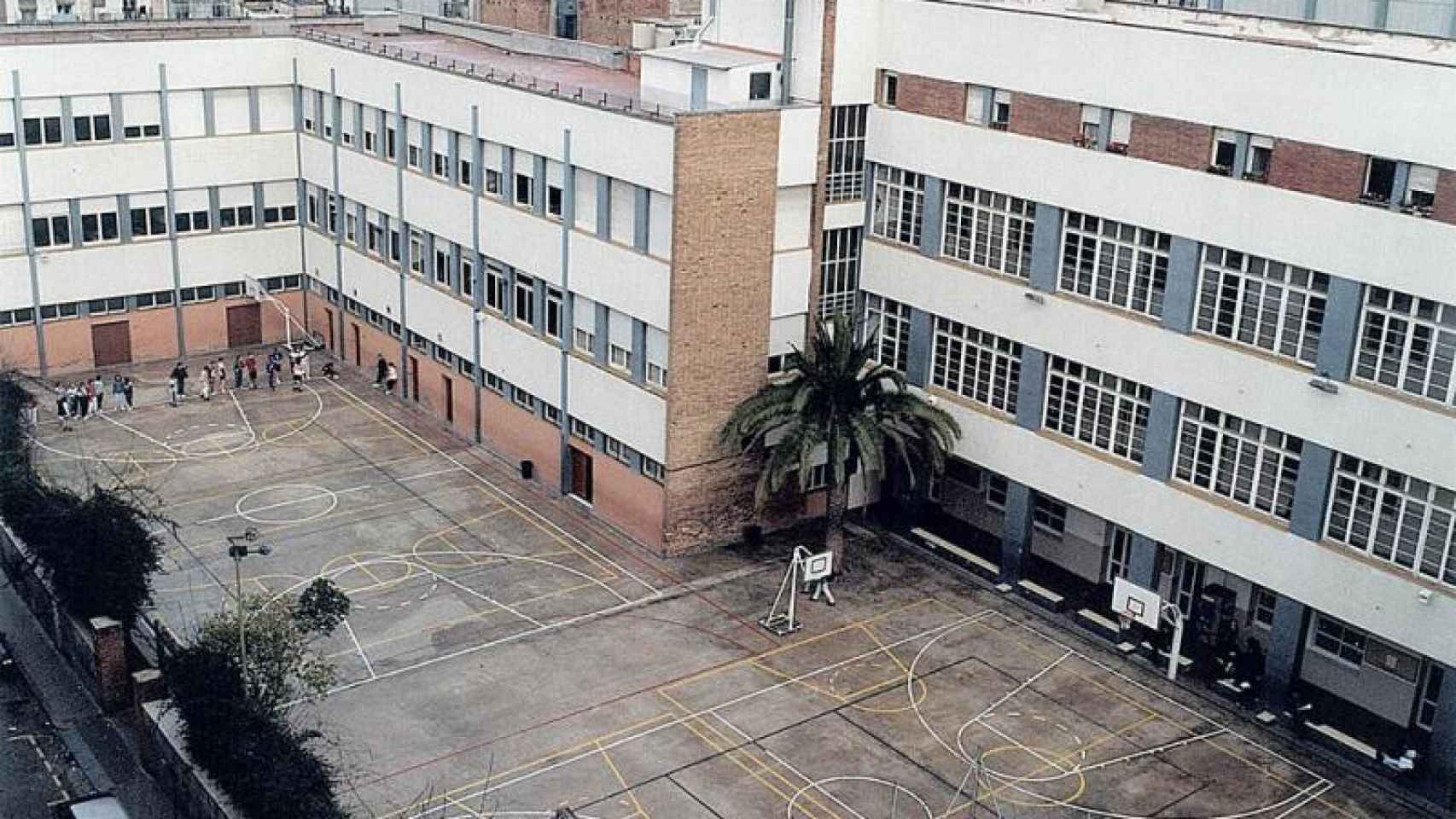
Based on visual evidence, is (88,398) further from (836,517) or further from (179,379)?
(836,517)

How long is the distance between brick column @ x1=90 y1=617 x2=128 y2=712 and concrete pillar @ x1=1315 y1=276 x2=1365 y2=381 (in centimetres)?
2844

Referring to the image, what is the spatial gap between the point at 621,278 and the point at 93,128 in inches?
979

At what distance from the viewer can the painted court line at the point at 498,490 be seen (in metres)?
44.1

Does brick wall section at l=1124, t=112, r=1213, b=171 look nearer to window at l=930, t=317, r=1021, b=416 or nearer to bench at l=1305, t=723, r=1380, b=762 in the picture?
window at l=930, t=317, r=1021, b=416

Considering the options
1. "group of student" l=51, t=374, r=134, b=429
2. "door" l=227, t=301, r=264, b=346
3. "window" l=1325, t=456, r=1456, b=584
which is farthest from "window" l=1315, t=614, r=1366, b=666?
"door" l=227, t=301, r=264, b=346

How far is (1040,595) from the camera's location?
43062mm

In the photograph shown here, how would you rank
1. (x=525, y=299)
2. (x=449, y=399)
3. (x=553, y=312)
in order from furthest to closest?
1. (x=449, y=399)
2. (x=525, y=299)
3. (x=553, y=312)

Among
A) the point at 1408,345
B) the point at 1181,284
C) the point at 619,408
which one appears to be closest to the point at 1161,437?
the point at 1181,284

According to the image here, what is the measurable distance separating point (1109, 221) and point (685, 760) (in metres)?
17.2

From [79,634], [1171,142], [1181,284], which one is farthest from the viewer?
[79,634]

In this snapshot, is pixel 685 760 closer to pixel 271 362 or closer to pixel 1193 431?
pixel 1193 431

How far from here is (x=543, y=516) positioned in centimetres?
4791

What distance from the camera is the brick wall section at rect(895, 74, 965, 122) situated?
140 ft

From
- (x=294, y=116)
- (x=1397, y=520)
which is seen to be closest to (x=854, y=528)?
(x=1397, y=520)
